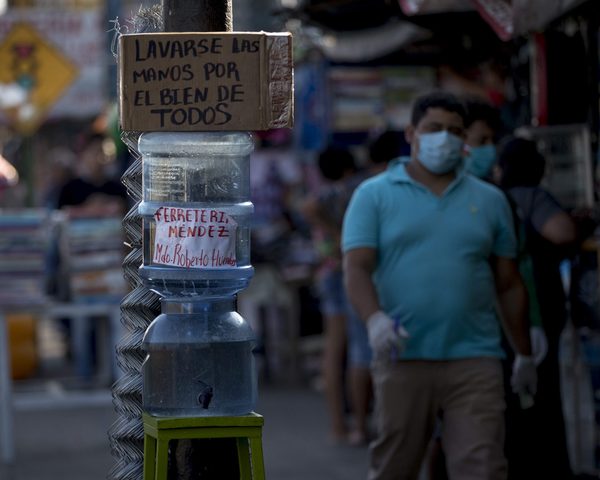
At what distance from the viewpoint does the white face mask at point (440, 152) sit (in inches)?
238

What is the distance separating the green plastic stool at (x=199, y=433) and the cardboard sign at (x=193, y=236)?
1.49ft

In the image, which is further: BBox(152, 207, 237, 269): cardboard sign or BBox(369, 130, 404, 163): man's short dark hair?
BBox(369, 130, 404, 163): man's short dark hair

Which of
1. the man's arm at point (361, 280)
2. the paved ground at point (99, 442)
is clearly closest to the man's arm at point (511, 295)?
the man's arm at point (361, 280)

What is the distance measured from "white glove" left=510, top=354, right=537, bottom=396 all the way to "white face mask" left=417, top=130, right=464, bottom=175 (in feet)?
3.09

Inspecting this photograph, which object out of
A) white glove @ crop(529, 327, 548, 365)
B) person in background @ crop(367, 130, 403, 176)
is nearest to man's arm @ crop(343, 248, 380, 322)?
white glove @ crop(529, 327, 548, 365)

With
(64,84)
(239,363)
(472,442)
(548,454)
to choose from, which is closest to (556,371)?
(548,454)

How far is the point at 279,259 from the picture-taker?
13523 millimetres

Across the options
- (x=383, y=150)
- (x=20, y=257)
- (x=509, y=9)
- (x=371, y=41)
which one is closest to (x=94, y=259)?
(x=20, y=257)

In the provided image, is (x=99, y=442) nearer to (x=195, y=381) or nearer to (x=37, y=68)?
(x=195, y=381)

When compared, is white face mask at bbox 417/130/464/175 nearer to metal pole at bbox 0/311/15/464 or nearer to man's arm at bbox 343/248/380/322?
man's arm at bbox 343/248/380/322

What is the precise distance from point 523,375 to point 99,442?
15.8ft

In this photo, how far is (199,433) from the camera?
429cm

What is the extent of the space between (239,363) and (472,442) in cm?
167

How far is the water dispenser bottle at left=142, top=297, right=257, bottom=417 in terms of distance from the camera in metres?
4.39
